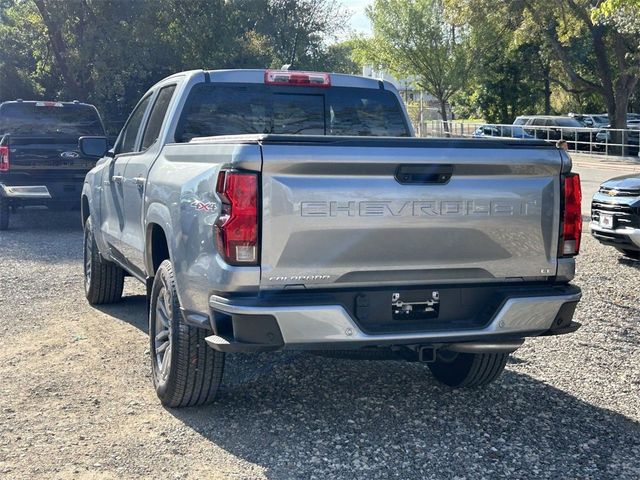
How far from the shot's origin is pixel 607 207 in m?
9.95

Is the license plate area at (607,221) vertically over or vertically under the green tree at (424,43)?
under

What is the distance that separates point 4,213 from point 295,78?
9.12 meters

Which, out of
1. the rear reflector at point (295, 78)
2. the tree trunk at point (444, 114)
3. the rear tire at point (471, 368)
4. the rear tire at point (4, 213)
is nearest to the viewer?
the rear tire at point (471, 368)

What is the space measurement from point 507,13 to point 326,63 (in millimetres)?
10268

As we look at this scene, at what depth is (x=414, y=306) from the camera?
4461mm

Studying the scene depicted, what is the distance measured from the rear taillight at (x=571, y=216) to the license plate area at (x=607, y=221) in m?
5.50

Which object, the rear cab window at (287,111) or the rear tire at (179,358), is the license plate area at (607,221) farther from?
the rear tire at (179,358)

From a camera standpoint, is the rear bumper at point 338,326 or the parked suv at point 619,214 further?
the parked suv at point 619,214

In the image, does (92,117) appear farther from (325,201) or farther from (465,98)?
(465,98)

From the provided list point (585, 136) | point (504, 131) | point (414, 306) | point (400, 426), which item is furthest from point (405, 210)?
point (504, 131)

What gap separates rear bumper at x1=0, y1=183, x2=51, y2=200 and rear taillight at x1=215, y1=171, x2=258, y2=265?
9.77 metres

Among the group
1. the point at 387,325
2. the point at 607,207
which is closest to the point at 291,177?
the point at 387,325

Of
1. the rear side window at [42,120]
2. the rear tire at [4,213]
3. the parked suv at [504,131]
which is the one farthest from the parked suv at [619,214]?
the parked suv at [504,131]

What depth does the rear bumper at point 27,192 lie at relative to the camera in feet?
42.9
